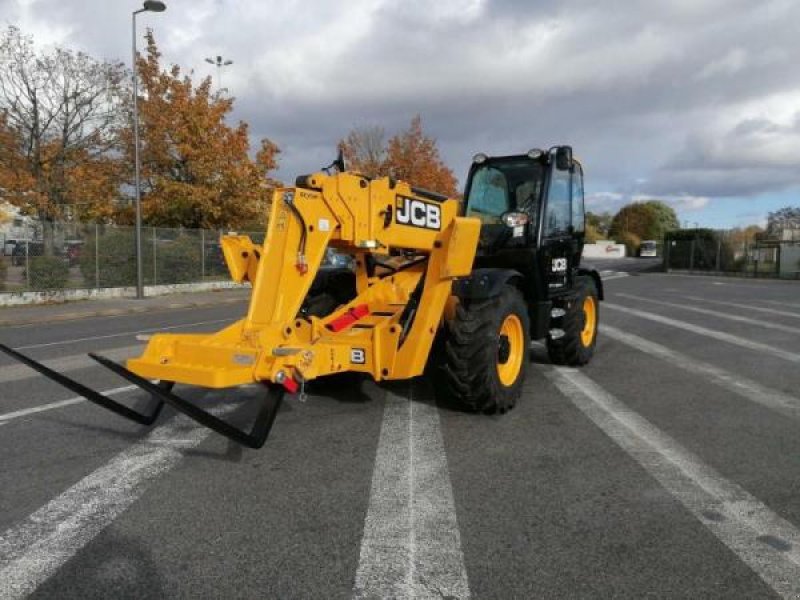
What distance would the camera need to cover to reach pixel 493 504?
4.10 meters

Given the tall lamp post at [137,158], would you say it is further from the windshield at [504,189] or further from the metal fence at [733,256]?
the metal fence at [733,256]

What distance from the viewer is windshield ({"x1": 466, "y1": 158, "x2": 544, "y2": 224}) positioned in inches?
319

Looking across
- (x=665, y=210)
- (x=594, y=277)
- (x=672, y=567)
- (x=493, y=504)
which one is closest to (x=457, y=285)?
(x=493, y=504)

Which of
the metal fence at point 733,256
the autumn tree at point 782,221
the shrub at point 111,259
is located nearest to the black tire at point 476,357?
the shrub at point 111,259

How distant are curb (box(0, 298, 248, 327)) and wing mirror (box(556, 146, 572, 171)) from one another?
42.7 feet

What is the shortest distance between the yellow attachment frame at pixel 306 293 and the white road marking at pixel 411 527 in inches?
27.5

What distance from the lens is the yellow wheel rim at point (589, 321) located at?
9.14m

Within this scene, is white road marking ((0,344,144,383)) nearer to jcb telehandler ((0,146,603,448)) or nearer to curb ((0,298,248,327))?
jcb telehandler ((0,146,603,448))

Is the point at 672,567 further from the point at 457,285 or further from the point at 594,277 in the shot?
the point at 594,277

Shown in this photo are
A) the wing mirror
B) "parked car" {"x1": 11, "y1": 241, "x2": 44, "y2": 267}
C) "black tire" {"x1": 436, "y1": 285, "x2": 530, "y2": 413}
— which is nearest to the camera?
"black tire" {"x1": 436, "y1": 285, "x2": 530, "y2": 413}

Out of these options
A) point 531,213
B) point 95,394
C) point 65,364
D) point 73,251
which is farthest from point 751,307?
point 73,251

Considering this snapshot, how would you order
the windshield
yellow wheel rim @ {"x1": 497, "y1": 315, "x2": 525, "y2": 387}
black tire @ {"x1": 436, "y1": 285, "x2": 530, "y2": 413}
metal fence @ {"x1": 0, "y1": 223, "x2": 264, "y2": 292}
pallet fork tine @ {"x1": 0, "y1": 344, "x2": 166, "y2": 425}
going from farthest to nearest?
metal fence @ {"x1": 0, "y1": 223, "x2": 264, "y2": 292} → the windshield → yellow wheel rim @ {"x1": 497, "y1": 315, "x2": 525, "y2": 387} → black tire @ {"x1": 436, "y1": 285, "x2": 530, "y2": 413} → pallet fork tine @ {"x1": 0, "y1": 344, "x2": 166, "y2": 425}

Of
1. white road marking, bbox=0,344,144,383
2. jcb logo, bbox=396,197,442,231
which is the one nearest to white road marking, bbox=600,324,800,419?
jcb logo, bbox=396,197,442,231

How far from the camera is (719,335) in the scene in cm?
1181
